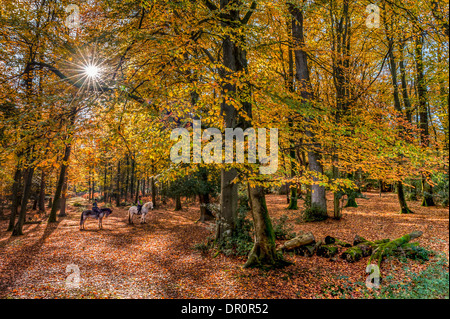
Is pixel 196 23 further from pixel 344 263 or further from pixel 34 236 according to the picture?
pixel 34 236

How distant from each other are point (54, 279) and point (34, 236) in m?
6.53

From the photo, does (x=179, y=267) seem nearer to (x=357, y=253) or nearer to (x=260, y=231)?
(x=260, y=231)

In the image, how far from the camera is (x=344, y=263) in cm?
582

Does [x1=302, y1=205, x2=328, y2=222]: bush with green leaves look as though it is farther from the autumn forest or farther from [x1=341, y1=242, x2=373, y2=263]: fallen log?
[x1=341, y1=242, x2=373, y2=263]: fallen log

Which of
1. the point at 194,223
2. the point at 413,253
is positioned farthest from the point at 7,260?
the point at 413,253

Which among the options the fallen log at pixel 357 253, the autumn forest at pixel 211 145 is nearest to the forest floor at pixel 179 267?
the autumn forest at pixel 211 145

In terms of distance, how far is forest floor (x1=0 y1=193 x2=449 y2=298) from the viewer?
4.47m

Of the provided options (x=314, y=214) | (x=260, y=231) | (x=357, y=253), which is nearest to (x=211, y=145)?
(x=260, y=231)

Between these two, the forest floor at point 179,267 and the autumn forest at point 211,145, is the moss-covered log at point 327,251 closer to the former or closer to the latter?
the autumn forest at point 211,145

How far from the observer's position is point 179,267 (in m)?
6.83

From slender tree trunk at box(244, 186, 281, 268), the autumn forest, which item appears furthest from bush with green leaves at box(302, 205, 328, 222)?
slender tree trunk at box(244, 186, 281, 268)

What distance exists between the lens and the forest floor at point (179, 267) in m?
4.47

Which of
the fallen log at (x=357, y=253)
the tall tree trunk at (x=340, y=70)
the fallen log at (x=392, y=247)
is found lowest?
the fallen log at (x=357, y=253)
